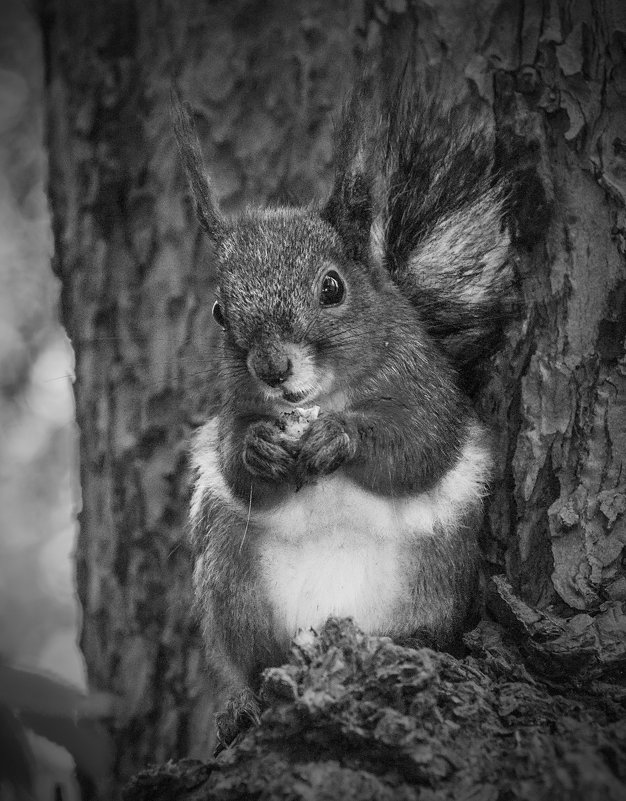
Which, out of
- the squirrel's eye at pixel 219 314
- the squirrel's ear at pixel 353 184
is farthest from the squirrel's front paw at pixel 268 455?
the squirrel's ear at pixel 353 184

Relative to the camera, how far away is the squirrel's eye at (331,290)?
1401 millimetres

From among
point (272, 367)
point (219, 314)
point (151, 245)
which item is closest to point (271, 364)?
point (272, 367)

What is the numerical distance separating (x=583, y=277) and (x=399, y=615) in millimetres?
710

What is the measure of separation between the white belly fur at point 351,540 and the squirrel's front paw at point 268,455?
0.07 metres

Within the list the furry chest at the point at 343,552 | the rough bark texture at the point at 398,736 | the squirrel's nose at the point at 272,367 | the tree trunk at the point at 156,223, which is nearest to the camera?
the rough bark texture at the point at 398,736

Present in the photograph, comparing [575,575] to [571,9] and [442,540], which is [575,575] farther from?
[571,9]

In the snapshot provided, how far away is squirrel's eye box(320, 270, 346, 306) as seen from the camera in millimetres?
1401

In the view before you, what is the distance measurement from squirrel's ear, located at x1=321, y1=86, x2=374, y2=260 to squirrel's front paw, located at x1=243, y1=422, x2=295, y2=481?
392 mm

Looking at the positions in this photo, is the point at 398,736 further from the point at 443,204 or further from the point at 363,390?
the point at 443,204

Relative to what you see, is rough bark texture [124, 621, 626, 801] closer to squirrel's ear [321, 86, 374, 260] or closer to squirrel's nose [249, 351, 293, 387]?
squirrel's nose [249, 351, 293, 387]

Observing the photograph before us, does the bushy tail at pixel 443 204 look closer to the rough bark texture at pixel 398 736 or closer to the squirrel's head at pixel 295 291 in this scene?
the squirrel's head at pixel 295 291

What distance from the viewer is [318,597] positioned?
1.39 meters

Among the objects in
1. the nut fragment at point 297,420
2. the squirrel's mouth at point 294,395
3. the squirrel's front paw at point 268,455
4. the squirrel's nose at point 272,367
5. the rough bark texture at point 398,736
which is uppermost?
the squirrel's nose at point 272,367

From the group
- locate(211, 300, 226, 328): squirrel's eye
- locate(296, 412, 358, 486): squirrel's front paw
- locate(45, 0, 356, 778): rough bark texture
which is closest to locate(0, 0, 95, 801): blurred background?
locate(45, 0, 356, 778): rough bark texture
